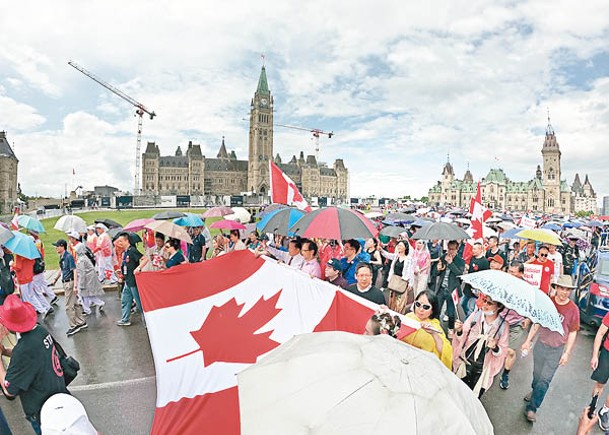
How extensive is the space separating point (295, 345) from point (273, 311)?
203 cm

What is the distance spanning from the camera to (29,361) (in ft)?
10.5

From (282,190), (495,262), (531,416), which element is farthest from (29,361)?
(495,262)

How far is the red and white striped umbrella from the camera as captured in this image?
578cm

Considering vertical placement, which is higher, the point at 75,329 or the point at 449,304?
the point at 449,304

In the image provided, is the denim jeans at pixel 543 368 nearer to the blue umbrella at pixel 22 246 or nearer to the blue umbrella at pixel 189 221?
the blue umbrella at pixel 22 246

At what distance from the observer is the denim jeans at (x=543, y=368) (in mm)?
4662

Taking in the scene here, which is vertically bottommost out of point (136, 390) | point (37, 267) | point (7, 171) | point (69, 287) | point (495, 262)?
point (136, 390)

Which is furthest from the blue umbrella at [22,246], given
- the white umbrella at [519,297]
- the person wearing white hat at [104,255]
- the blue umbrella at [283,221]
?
the white umbrella at [519,297]

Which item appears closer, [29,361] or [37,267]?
[29,361]

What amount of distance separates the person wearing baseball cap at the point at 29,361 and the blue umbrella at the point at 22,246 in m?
4.25

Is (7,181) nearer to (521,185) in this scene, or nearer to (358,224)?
(358,224)

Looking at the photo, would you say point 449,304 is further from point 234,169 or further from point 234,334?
point 234,169

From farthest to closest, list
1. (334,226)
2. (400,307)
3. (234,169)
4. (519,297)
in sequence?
(234,169), (334,226), (400,307), (519,297)

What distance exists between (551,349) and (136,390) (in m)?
5.60
